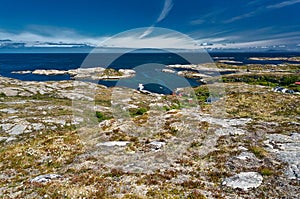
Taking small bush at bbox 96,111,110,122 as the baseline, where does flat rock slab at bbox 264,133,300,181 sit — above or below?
above

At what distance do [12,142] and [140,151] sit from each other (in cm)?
2515

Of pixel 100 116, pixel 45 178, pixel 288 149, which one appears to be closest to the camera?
pixel 45 178

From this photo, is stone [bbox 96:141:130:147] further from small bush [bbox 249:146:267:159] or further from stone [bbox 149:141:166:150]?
small bush [bbox 249:146:267:159]

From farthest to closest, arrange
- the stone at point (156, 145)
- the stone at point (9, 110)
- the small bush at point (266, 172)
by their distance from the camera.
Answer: the stone at point (9, 110), the stone at point (156, 145), the small bush at point (266, 172)

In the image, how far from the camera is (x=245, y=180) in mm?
17781

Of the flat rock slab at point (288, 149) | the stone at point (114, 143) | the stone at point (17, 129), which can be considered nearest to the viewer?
the flat rock slab at point (288, 149)

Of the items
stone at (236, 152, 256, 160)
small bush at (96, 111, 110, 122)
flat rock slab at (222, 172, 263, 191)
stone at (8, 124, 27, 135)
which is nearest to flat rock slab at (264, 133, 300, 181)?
stone at (236, 152, 256, 160)

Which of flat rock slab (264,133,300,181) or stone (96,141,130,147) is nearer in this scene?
flat rock slab (264,133,300,181)

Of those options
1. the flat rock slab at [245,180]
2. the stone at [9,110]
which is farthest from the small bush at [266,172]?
the stone at [9,110]

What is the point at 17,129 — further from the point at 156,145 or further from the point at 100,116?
the point at 156,145

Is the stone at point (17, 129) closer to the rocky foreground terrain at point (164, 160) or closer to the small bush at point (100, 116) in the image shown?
the rocky foreground terrain at point (164, 160)

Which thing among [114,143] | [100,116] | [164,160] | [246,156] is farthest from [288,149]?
[100,116]

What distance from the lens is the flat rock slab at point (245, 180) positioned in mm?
17047

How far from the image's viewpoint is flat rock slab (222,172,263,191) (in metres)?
17.0
